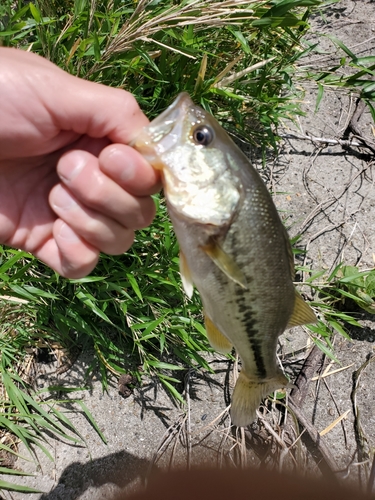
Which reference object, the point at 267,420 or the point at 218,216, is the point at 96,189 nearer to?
the point at 218,216

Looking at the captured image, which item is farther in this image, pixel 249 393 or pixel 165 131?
pixel 249 393

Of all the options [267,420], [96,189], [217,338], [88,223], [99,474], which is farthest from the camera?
[267,420]

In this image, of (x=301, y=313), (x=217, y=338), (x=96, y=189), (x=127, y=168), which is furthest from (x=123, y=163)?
(x=301, y=313)

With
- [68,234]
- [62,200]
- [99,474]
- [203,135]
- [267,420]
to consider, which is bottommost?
[99,474]

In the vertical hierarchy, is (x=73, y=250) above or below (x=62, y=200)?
below

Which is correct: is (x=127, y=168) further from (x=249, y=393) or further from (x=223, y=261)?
(x=249, y=393)

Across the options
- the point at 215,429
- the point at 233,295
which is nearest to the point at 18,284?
the point at 233,295

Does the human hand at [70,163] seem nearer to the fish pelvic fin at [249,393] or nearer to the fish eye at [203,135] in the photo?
the fish eye at [203,135]

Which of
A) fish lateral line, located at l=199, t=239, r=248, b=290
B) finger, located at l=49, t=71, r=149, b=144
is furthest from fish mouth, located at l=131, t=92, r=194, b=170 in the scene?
fish lateral line, located at l=199, t=239, r=248, b=290

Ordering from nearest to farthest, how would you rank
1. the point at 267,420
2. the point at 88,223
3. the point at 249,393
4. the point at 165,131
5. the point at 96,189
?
the point at 165,131 → the point at 96,189 → the point at 88,223 → the point at 249,393 → the point at 267,420
